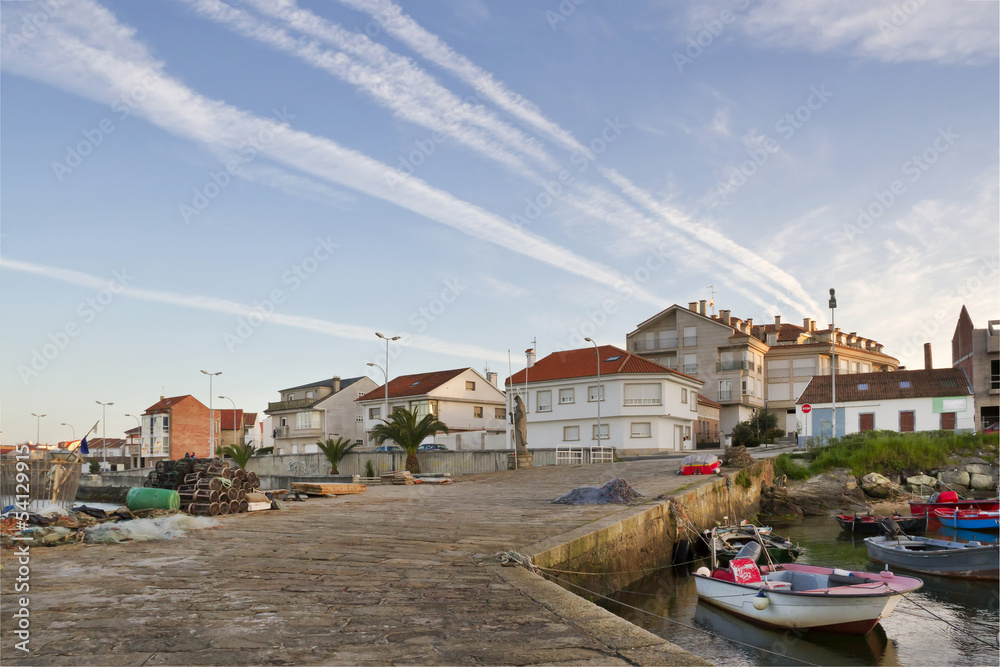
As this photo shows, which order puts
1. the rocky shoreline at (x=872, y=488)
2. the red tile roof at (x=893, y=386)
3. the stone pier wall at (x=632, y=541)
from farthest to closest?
1. the red tile roof at (x=893, y=386)
2. the rocky shoreline at (x=872, y=488)
3. the stone pier wall at (x=632, y=541)

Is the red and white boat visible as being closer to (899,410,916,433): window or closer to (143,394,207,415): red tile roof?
(899,410,916,433): window

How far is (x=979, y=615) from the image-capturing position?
15.2 metres

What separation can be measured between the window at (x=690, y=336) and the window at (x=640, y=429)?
21.2 m

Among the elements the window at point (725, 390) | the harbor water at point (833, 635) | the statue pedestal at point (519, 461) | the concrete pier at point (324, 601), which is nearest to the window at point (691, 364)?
the window at point (725, 390)

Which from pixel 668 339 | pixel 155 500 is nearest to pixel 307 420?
pixel 668 339

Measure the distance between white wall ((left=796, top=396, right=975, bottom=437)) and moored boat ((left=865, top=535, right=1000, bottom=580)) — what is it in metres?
31.1

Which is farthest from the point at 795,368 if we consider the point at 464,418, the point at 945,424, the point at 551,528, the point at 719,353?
the point at 551,528

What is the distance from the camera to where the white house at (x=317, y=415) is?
7138 centimetres

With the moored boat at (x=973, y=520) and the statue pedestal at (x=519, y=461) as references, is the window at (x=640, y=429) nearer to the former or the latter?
the statue pedestal at (x=519, y=461)

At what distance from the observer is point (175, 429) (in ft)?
286

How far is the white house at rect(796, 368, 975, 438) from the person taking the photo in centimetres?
4753

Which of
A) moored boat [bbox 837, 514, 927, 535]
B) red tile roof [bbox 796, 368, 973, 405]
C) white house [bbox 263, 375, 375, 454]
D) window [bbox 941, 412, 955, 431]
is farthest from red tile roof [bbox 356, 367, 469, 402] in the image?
moored boat [bbox 837, 514, 927, 535]

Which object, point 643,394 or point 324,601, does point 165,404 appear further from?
point 324,601

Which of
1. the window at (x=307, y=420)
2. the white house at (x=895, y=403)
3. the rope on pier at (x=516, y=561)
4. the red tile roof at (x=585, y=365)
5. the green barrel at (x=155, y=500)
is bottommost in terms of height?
the window at (x=307, y=420)
